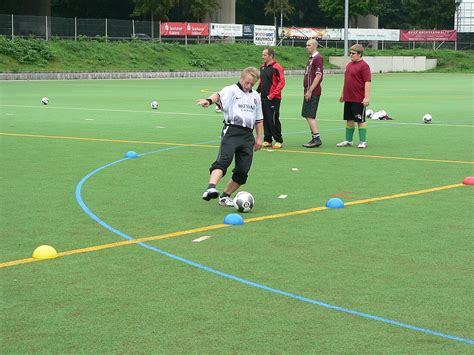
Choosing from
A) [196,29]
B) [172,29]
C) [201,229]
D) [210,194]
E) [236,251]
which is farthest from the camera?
[196,29]

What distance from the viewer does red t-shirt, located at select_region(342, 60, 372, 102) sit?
16984mm

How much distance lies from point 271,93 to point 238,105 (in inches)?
250

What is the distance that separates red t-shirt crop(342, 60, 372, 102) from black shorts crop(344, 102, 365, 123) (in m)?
0.10

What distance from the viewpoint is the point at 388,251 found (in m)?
8.59

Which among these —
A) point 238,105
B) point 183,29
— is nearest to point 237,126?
point 238,105

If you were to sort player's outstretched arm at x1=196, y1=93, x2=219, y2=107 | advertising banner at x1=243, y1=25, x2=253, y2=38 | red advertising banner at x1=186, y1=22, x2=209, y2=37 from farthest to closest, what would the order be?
advertising banner at x1=243, y1=25, x2=253, y2=38, red advertising banner at x1=186, y1=22, x2=209, y2=37, player's outstretched arm at x1=196, y1=93, x2=219, y2=107

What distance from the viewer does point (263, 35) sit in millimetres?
72250

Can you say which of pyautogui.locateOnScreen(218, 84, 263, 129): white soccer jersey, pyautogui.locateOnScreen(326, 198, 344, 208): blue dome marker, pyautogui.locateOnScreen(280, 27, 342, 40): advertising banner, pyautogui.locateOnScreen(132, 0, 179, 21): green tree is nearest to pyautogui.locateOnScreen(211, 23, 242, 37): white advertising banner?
pyautogui.locateOnScreen(132, 0, 179, 21): green tree

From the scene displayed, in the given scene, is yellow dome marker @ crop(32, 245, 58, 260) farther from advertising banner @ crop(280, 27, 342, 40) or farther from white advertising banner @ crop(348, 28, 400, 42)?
white advertising banner @ crop(348, 28, 400, 42)

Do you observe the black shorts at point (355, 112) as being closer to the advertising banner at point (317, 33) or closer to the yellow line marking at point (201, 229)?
the yellow line marking at point (201, 229)

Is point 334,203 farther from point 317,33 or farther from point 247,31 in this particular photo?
point 317,33

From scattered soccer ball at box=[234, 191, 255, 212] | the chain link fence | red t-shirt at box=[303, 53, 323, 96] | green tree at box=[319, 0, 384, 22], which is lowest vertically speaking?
scattered soccer ball at box=[234, 191, 255, 212]

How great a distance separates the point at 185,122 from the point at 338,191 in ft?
36.4

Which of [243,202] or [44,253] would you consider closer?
[44,253]
